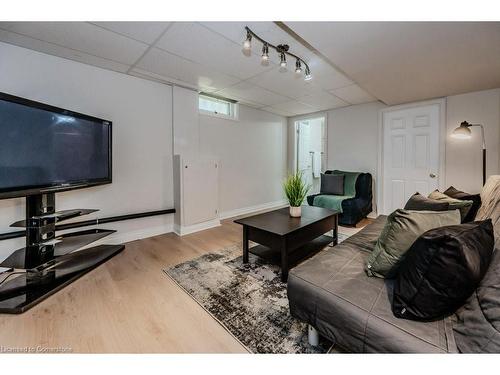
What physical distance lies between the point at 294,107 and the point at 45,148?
3.90 meters

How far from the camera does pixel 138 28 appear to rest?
1.94 m

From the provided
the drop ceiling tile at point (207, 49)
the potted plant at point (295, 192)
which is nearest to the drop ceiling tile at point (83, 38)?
the drop ceiling tile at point (207, 49)

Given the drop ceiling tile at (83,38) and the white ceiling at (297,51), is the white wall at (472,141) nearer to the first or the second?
the white ceiling at (297,51)

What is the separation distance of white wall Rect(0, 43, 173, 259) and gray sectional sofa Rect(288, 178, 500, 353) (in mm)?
2550

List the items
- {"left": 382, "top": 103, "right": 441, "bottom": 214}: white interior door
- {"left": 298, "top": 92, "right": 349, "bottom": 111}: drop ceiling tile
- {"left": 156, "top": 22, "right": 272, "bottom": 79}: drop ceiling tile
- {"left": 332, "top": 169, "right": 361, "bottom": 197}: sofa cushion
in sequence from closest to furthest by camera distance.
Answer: {"left": 156, "top": 22, "right": 272, "bottom": 79}: drop ceiling tile < {"left": 382, "top": 103, "right": 441, "bottom": 214}: white interior door < {"left": 298, "top": 92, "right": 349, "bottom": 111}: drop ceiling tile < {"left": 332, "top": 169, "right": 361, "bottom": 197}: sofa cushion

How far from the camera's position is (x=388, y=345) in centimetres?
89

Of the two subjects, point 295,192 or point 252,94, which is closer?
point 295,192

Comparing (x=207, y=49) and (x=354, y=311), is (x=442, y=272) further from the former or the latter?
(x=207, y=49)

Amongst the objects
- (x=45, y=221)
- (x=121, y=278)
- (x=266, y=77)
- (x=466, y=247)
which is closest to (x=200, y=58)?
(x=266, y=77)

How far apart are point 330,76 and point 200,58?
1.66m

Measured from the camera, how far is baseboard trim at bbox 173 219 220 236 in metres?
3.28

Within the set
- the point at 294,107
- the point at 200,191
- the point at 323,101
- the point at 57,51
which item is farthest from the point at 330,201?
the point at 57,51

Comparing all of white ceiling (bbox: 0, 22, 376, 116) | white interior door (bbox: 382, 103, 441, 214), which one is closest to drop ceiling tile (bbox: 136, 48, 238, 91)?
white ceiling (bbox: 0, 22, 376, 116)

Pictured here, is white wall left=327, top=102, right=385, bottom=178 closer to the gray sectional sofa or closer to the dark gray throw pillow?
the dark gray throw pillow
